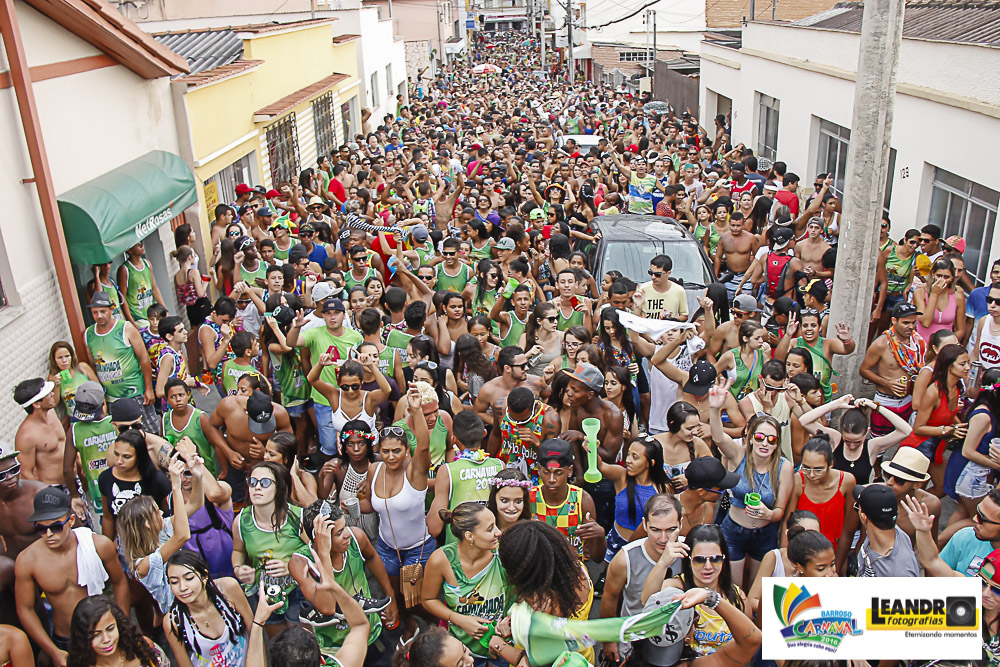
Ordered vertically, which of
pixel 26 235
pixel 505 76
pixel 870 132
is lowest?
pixel 505 76

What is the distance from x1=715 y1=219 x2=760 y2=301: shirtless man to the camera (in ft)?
34.8

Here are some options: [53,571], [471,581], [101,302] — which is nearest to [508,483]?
[471,581]

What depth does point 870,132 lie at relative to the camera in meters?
7.45

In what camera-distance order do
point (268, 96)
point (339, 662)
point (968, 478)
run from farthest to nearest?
point (268, 96), point (968, 478), point (339, 662)

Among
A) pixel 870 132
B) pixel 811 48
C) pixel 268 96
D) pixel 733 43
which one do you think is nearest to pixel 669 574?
pixel 870 132

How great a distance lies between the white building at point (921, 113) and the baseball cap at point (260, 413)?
8.30 m

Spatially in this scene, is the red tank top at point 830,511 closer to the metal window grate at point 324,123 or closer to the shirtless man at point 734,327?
the shirtless man at point 734,327

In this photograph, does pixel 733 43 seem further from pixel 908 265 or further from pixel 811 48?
pixel 908 265

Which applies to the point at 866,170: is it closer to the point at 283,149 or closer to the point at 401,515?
the point at 401,515

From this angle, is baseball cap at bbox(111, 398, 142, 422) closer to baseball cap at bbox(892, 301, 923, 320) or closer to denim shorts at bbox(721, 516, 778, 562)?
denim shorts at bbox(721, 516, 778, 562)

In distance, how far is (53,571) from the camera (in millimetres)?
4676

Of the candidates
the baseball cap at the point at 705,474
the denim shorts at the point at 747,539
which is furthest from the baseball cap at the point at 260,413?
the denim shorts at the point at 747,539

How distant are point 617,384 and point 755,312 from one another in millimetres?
1677

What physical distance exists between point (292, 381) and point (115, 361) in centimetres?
157
